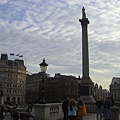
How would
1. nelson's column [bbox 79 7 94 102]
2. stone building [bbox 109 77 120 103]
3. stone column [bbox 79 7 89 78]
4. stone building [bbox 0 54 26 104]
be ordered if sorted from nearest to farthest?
1. nelson's column [bbox 79 7 94 102]
2. stone column [bbox 79 7 89 78]
3. stone building [bbox 0 54 26 104]
4. stone building [bbox 109 77 120 103]

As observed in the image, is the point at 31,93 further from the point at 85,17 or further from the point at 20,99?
the point at 85,17

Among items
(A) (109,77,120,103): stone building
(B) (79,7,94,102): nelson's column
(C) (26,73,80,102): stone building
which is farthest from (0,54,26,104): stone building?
(B) (79,7,94,102): nelson's column

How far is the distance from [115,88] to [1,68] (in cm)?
7525

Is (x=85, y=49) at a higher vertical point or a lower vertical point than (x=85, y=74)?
higher

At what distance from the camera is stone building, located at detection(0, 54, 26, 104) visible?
128 meters

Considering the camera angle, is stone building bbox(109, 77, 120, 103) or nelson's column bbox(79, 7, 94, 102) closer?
nelson's column bbox(79, 7, 94, 102)

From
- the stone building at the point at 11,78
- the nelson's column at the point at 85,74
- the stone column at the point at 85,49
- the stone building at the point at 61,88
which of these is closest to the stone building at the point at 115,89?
the stone building at the point at 61,88

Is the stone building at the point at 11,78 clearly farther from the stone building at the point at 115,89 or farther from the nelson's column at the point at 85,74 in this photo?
the nelson's column at the point at 85,74

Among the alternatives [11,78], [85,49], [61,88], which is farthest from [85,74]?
[61,88]

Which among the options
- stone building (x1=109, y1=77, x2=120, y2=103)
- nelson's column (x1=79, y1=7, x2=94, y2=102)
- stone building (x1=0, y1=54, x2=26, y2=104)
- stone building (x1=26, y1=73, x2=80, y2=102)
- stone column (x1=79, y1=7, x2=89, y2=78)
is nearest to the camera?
nelson's column (x1=79, y1=7, x2=94, y2=102)

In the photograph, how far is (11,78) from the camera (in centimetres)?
13075

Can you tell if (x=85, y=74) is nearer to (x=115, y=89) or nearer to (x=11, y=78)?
(x=11, y=78)

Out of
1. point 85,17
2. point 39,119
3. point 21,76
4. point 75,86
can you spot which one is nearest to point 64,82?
point 75,86

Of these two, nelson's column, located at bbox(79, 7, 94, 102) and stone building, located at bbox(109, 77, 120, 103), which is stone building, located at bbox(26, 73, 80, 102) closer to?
stone building, located at bbox(109, 77, 120, 103)
